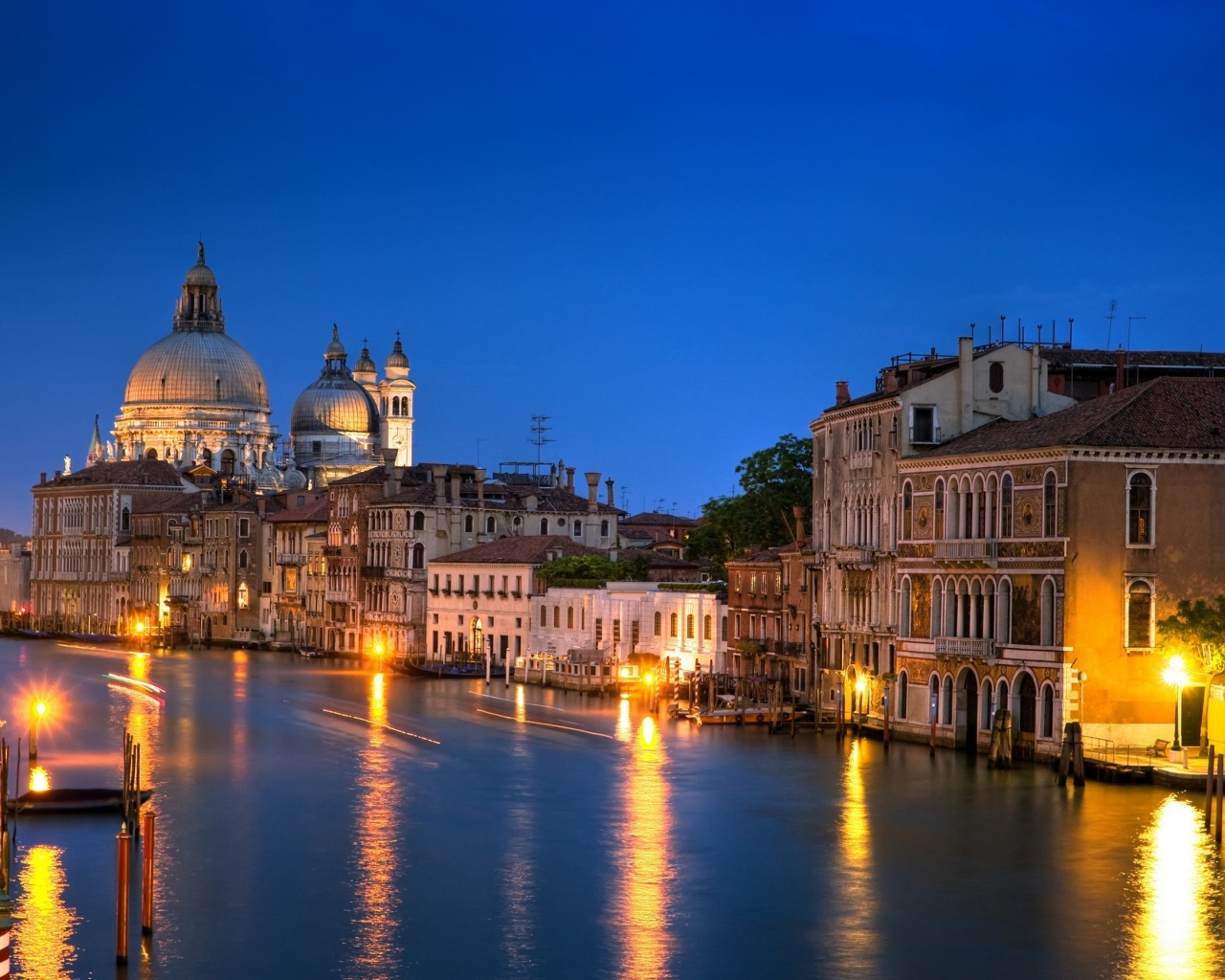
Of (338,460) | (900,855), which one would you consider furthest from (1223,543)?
(338,460)

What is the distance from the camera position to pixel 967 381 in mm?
44688

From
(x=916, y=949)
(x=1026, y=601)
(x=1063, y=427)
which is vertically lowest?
(x=916, y=949)

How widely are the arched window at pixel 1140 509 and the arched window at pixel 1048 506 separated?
1.22 m

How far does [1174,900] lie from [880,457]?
62.3ft

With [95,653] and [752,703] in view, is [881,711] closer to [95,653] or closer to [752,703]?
[752,703]

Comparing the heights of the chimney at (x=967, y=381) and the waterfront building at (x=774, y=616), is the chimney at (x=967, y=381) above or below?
above

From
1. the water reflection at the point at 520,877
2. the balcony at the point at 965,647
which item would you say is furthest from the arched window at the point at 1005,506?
the water reflection at the point at 520,877

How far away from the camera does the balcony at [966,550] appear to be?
41188mm

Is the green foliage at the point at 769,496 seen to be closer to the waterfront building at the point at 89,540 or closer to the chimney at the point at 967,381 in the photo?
the chimney at the point at 967,381

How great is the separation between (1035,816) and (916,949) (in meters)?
9.29

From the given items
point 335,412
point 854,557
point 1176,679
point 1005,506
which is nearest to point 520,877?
point 1176,679

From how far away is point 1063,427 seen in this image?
4044 cm

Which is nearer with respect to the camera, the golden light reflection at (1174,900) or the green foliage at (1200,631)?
the golden light reflection at (1174,900)

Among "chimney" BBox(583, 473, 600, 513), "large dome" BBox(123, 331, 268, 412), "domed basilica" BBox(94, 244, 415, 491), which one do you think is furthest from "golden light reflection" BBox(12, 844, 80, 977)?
"large dome" BBox(123, 331, 268, 412)
